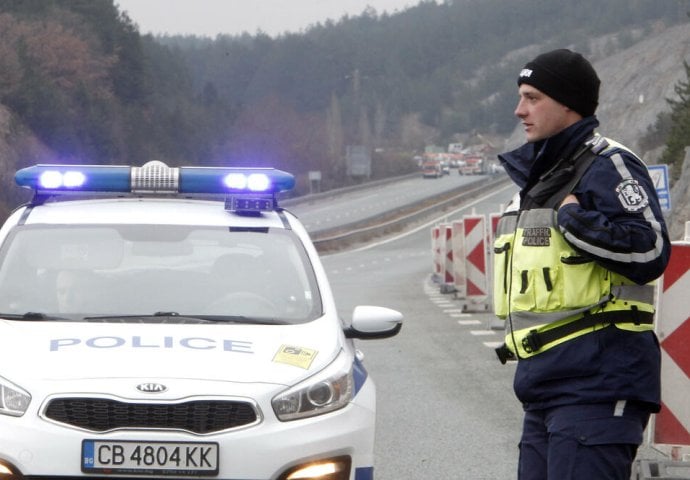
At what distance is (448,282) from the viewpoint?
2725 cm

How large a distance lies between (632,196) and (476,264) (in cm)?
1679

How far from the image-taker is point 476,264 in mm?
20828

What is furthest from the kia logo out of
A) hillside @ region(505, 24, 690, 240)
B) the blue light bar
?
hillside @ region(505, 24, 690, 240)

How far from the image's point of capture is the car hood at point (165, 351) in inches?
214

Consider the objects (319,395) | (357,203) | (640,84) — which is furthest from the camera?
(640,84)

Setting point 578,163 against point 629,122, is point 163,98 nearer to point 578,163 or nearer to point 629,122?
point 629,122

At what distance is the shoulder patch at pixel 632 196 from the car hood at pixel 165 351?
1.81 metres

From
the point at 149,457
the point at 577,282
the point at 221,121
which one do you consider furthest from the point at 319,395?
the point at 221,121

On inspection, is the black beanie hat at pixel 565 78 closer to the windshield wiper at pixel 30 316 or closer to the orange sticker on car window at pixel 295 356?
the orange sticker on car window at pixel 295 356

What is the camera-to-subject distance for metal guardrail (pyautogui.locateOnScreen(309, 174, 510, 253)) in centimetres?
5972

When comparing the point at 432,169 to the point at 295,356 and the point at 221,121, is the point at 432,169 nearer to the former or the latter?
the point at 221,121

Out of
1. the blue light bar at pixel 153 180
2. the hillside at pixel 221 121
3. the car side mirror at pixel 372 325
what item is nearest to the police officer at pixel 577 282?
the car side mirror at pixel 372 325

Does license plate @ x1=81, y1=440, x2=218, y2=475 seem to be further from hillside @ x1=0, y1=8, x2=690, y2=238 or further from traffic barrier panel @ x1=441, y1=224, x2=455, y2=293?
hillside @ x1=0, y1=8, x2=690, y2=238

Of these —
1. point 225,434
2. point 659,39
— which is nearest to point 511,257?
point 225,434
